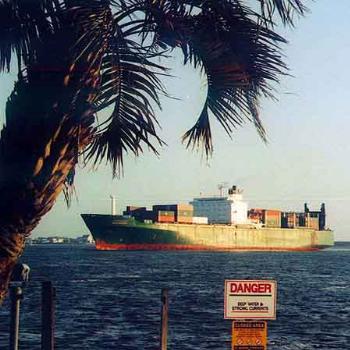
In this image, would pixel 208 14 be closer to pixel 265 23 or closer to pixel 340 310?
pixel 265 23

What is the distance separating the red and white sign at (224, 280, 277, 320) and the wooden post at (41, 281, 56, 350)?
3.03m

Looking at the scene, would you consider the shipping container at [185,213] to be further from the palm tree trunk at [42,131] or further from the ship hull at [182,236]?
the palm tree trunk at [42,131]

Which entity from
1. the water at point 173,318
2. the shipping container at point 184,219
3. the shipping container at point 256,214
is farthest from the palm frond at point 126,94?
the shipping container at point 256,214

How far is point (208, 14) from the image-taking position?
4492mm

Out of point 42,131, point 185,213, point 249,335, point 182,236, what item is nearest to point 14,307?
point 249,335

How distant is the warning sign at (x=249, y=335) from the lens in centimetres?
617

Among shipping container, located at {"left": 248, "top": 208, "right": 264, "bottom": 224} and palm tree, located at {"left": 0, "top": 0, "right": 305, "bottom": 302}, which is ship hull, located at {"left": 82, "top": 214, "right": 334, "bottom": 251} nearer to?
shipping container, located at {"left": 248, "top": 208, "right": 264, "bottom": 224}

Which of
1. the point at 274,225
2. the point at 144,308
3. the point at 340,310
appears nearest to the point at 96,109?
the point at 144,308

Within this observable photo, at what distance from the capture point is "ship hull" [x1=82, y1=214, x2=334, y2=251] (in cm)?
10619

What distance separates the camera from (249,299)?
6.01 meters

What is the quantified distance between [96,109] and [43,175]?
1.94ft

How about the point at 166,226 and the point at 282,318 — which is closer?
the point at 282,318

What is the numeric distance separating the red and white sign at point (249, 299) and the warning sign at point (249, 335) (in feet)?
0.58

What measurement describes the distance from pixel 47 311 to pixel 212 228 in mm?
108464
